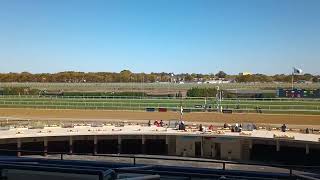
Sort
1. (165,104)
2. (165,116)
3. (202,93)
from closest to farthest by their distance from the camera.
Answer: (165,116), (165,104), (202,93)

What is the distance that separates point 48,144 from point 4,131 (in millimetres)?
4802

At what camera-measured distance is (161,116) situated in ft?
223

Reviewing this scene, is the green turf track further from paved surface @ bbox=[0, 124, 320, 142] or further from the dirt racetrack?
paved surface @ bbox=[0, 124, 320, 142]

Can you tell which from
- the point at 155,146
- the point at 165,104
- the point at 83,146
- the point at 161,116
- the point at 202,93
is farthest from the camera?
the point at 202,93

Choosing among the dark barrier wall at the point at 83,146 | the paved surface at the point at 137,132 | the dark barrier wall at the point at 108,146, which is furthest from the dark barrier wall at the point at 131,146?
the dark barrier wall at the point at 83,146

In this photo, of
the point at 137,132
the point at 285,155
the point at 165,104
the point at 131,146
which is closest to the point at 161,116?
the point at 131,146

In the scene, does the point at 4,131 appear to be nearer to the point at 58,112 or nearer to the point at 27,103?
the point at 58,112

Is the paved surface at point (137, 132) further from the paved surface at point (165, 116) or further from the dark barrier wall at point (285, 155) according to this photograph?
the paved surface at point (165, 116)

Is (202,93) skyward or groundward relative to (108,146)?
skyward

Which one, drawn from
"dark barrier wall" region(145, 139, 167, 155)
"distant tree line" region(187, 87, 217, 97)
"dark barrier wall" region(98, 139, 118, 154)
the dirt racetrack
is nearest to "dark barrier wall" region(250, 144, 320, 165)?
Result: "dark barrier wall" region(145, 139, 167, 155)

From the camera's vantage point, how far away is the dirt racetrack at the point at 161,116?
205 feet

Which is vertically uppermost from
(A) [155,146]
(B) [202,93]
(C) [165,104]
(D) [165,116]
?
(B) [202,93]

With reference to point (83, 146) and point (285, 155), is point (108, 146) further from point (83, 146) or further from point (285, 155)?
point (285, 155)

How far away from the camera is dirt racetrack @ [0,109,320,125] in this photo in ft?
205
